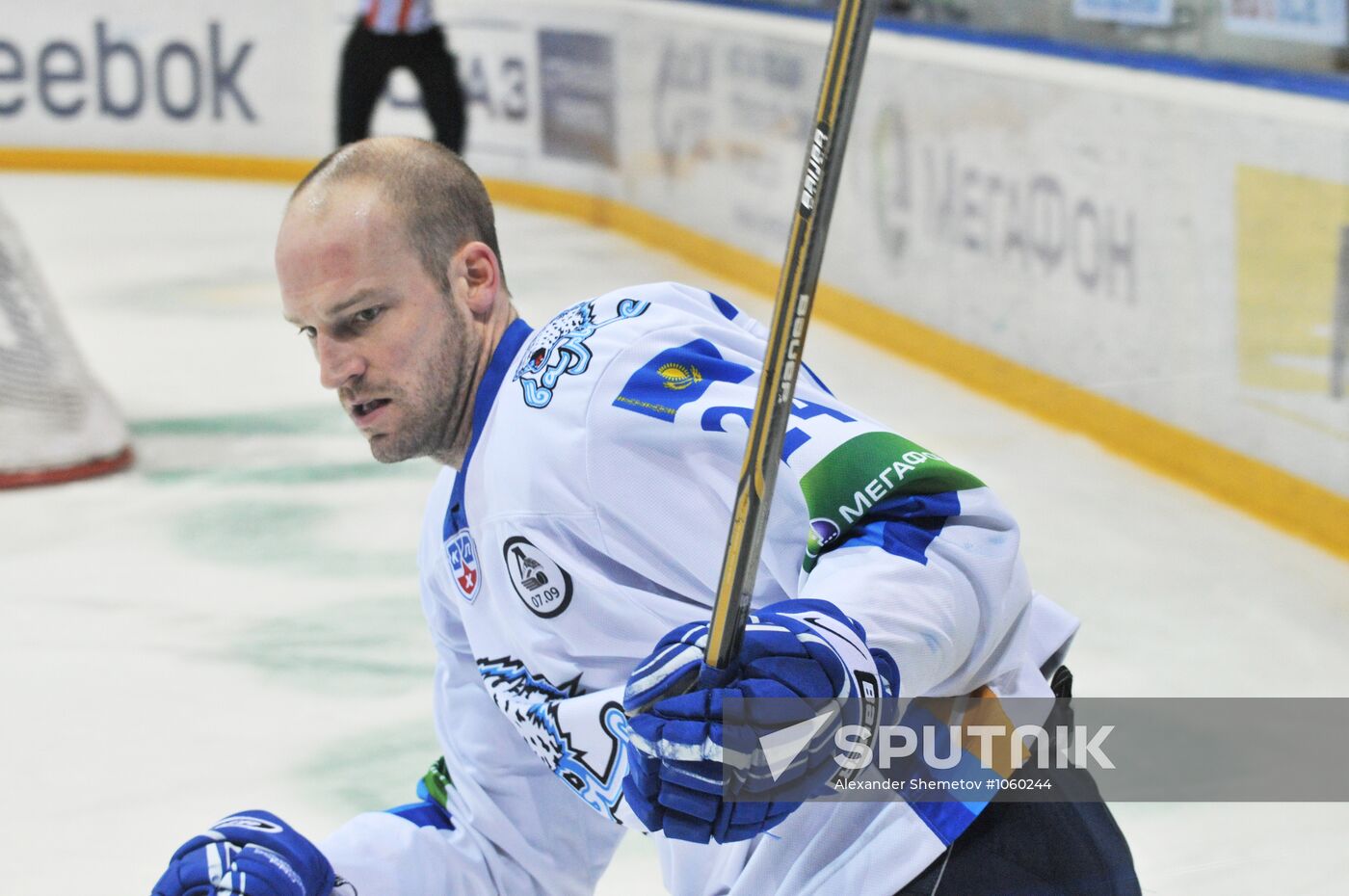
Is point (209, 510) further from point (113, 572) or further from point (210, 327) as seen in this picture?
point (210, 327)

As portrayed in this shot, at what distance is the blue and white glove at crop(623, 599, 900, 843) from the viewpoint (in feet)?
3.62

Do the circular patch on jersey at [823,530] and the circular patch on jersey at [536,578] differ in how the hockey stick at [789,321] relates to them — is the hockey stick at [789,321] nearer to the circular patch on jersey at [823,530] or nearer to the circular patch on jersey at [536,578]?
→ the circular patch on jersey at [823,530]

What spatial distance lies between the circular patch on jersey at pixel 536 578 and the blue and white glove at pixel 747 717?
0.90 feet

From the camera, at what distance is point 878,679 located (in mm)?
1190

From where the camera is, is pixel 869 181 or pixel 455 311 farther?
pixel 869 181

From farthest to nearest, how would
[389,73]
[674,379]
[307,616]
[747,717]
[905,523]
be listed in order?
[389,73] → [307,616] → [674,379] → [905,523] → [747,717]

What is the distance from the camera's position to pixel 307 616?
367 cm

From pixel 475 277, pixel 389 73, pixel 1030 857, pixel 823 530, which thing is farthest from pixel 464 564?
pixel 389 73

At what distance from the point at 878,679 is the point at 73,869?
1.82 m

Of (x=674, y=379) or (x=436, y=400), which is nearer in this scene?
(x=674, y=379)

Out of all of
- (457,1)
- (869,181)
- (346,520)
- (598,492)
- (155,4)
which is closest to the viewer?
(598,492)

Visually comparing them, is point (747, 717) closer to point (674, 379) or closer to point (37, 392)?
point (674, 379)

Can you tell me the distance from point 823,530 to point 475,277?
0.44 meters

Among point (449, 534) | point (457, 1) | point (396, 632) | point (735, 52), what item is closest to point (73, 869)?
point (396, 632)
